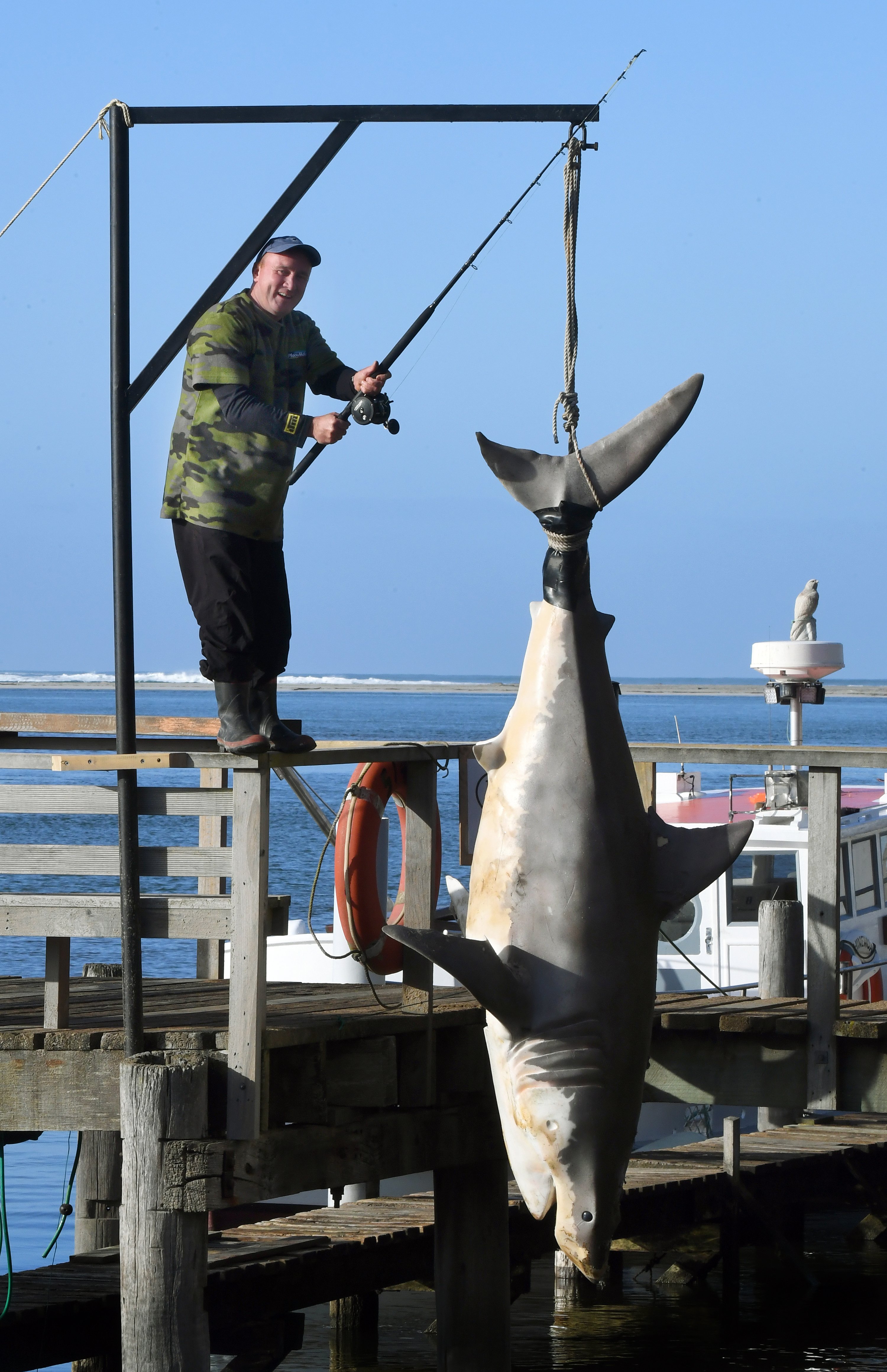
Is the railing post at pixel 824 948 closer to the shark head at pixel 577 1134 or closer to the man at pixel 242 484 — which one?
the shark head at pixel 577 1134

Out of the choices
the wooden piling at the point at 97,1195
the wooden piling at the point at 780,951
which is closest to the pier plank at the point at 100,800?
the wooden piling at the point at 97,1195

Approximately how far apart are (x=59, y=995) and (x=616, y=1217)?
205 cm

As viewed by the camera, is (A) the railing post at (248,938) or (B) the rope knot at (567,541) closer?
(B) the rope knot at (567,541)

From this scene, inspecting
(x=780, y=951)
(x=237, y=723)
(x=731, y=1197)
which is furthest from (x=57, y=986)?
(x=731, y=1197)

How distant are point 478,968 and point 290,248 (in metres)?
2.46

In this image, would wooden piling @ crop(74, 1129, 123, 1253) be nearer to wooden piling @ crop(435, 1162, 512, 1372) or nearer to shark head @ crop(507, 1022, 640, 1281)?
wooden piling @ crop(435, 1162, 512, 1372)

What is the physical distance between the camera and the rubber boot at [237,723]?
5.50m

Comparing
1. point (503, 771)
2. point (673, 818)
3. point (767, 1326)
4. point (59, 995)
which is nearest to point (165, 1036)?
point (59, 995)

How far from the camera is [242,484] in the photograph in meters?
5.67

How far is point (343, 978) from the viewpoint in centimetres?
1273

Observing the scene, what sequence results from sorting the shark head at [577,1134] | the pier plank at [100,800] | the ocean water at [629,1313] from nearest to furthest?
the shark head at [577,1134], the pier plank at [100,800], the ocean water at [629,1313]

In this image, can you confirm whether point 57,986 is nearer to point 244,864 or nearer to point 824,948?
point 244,864

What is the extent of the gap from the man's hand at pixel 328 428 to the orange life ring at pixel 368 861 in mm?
1277

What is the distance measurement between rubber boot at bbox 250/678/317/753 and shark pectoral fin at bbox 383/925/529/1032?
0.98 meters
